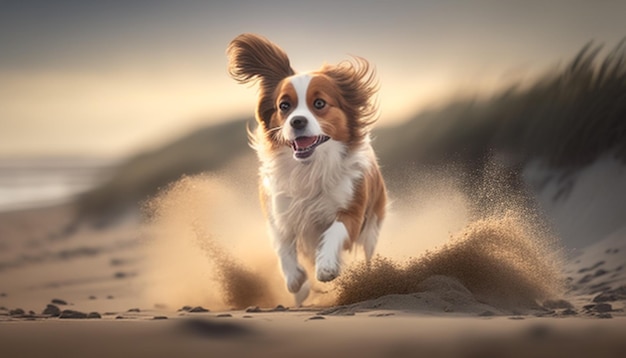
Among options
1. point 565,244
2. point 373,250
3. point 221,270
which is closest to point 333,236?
point 373,250

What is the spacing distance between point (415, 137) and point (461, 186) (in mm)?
660

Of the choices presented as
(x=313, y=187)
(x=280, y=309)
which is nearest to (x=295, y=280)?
(x=280, y=309)

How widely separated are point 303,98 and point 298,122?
0.24 metres

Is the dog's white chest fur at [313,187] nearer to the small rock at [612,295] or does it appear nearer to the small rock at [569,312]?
the small rock at [569,312]

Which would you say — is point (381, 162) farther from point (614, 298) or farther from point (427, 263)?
point (614, 298)

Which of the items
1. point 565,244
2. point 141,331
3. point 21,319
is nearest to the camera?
point 141,331

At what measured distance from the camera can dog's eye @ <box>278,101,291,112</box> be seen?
27.9 ft

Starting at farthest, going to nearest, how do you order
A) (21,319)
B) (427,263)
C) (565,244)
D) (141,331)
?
(565,244), (427,263), (21,319), (141,331)

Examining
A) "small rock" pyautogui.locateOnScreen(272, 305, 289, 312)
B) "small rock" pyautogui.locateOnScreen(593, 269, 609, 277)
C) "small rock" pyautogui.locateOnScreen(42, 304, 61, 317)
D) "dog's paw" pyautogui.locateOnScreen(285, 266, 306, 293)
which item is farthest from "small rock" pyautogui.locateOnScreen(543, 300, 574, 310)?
"small rock" pyautogui.locateOnScreen(42, 304, 61, 317)

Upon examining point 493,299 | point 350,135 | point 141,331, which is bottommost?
point 141,331

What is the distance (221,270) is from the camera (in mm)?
9211

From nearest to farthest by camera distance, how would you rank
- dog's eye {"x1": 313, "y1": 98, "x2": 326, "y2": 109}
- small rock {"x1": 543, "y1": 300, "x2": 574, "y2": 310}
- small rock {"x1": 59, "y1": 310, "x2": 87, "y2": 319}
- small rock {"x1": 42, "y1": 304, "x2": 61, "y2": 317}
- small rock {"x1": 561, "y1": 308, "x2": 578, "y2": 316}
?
small rock {"x1": 59, "y1": 310, "x2": 87, "y2": 319}, dog's eye {"x1": 313, "y1": 98, "x2": 326, "y2": 109}, small rock {"x1": 561, "y1": 308, "x2": 578, "y2": 316}, small rock {"x1": 42, "y1": 304, "x2": 61, "y2": 317}, small rock {"x1": 543, "y1": 300, "x2": 574, "y2": 310}

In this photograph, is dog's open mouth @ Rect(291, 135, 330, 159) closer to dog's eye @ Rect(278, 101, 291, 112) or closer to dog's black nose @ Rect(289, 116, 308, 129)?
dog's black nose @ Rect(289, 116, 308, 129)

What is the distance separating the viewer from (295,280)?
8.77 m
